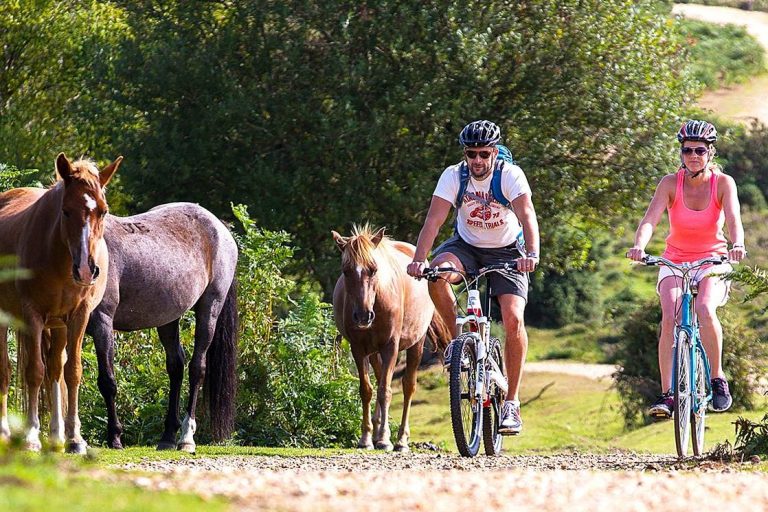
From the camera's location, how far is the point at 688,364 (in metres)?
9.16

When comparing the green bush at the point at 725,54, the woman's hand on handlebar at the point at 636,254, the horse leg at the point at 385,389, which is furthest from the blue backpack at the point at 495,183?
the green bush at the point at 725,54

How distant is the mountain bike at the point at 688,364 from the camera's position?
29.9 ft

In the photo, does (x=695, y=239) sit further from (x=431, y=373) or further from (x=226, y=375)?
(x=431, y=373)

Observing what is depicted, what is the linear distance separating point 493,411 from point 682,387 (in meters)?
1.30

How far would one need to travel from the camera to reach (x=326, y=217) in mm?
22781

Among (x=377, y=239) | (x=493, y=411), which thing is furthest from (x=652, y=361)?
(x=493, y=411)

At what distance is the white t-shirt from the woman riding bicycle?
2.90 feet

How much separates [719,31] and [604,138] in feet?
111

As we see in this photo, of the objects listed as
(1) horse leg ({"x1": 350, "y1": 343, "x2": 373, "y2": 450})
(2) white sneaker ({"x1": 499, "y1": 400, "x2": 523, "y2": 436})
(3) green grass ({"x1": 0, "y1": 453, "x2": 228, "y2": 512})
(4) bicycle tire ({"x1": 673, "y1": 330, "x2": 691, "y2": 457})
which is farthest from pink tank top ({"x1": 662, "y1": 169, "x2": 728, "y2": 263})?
(3) green grass ({"x1": 0, "y1": 453, "x2": 228, "y2": 512})

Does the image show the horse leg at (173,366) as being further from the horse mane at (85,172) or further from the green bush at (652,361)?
the green bush at (652,361)

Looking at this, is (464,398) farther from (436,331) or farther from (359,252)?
(436,331)

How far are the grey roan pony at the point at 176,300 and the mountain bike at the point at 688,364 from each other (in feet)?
13.2

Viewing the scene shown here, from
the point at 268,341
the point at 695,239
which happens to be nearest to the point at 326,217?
the point at 268,341

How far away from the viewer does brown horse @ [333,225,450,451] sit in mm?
11391
